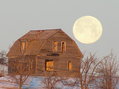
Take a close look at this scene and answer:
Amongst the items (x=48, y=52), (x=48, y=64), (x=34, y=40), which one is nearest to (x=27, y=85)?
(x=48, y=52)

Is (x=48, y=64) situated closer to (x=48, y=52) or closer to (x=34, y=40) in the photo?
(x=48, y=52)

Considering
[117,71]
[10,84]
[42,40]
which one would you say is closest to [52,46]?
[42,40]

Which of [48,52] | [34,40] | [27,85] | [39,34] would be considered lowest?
[27,85]

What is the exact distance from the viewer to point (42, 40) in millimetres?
52031

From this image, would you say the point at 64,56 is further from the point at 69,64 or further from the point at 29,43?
the point at 29,43

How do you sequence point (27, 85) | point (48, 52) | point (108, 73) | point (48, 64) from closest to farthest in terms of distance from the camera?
1. point (108, 73)
2. point (27, 85)
3. point (48, 52)
4. point (48, 64)

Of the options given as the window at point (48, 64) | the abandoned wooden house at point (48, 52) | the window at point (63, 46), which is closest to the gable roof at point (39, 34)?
the abandoned wooden house at point (48, 52)

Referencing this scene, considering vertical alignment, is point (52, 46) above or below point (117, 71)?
above

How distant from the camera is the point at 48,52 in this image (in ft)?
170

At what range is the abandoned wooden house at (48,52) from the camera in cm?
5122

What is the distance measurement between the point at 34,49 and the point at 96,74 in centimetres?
2962

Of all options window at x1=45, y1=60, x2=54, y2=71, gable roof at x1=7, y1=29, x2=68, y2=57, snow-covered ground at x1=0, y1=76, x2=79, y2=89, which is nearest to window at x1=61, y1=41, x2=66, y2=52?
gable roof at x1=7, y1=29, x2=68, y2=57

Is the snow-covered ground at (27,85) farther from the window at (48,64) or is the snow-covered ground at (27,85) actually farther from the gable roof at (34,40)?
the gable roof at (34,40)

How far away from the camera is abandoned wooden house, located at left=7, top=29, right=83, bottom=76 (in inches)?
2016
